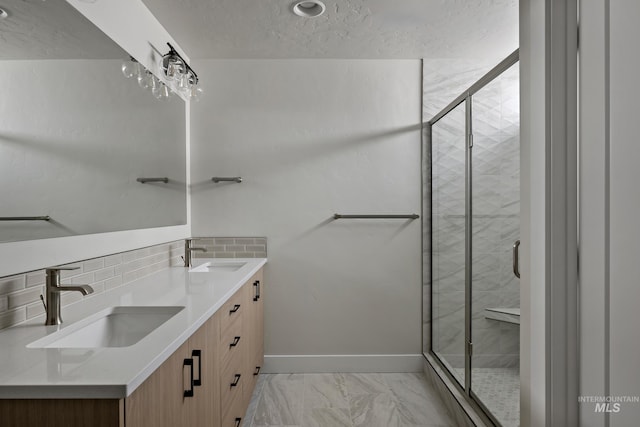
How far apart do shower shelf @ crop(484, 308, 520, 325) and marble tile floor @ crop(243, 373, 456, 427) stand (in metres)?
0.72

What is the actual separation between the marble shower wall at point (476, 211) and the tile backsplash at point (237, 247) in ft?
4.01

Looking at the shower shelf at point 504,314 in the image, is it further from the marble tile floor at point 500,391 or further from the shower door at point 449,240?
the shower door at point 449,240

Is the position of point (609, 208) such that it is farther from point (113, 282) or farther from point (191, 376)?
point (113, 282)

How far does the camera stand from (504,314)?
186cm

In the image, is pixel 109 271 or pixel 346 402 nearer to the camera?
pixel 109 271

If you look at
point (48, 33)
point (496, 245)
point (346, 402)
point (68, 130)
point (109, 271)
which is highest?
point (48, 33)

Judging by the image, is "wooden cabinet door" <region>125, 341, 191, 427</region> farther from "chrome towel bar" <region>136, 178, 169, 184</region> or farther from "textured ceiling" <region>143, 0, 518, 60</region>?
"textured ceiling" <region>143, 0, 518, 60</region>

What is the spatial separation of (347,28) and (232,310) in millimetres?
1790

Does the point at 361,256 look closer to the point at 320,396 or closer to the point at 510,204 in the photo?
the point at 320,396

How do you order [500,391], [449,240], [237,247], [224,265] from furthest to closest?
[237,247], [224,265], [449,240], [500,391]

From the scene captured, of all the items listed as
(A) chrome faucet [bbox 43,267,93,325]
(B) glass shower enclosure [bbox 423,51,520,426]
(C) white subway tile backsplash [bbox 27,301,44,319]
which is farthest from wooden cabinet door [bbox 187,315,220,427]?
(B) glass shower enclosure [bbox 423,51,520,426]

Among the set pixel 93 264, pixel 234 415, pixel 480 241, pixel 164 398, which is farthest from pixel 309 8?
pixel 234 415

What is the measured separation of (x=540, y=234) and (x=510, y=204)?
1.49 feet

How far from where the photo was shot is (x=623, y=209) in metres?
1.10
